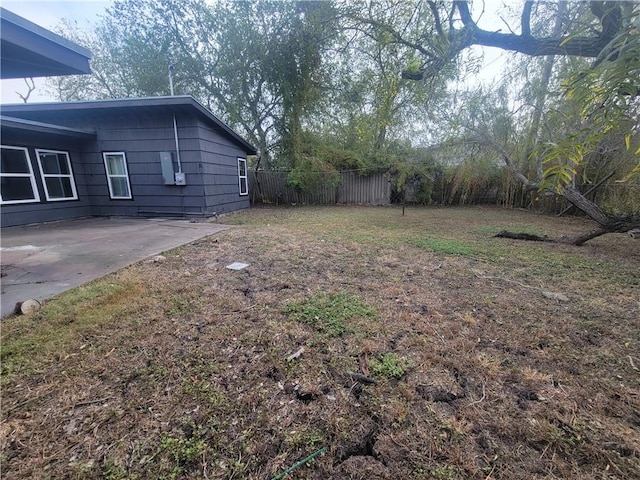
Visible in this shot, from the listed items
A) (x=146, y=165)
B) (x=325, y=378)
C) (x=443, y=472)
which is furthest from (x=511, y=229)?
(x=146, y=165)

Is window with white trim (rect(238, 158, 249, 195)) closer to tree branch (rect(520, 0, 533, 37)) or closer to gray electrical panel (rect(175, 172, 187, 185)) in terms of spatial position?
gray electrical panel (rect(175, 172, 187, 185))

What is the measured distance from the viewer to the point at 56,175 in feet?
21.1

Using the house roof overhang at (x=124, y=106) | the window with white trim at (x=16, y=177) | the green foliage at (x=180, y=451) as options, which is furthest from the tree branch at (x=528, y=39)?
the window with white trim at (x=16, y=177)

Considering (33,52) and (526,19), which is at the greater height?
(526,19)

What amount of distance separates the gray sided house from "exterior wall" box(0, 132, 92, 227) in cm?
2

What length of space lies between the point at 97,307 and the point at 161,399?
132cm

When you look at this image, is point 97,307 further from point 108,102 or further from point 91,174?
point 91,174

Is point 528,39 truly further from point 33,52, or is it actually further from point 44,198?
point 44,198

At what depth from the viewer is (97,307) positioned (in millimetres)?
2182

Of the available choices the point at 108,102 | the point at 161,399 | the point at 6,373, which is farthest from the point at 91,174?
the point at 161,399

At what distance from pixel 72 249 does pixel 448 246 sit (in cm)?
556

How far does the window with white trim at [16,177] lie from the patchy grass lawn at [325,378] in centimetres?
532

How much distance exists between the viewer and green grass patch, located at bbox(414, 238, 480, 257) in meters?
4.04

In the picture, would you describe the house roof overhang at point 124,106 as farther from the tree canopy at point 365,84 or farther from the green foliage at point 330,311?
the green foliage at point 330,311
